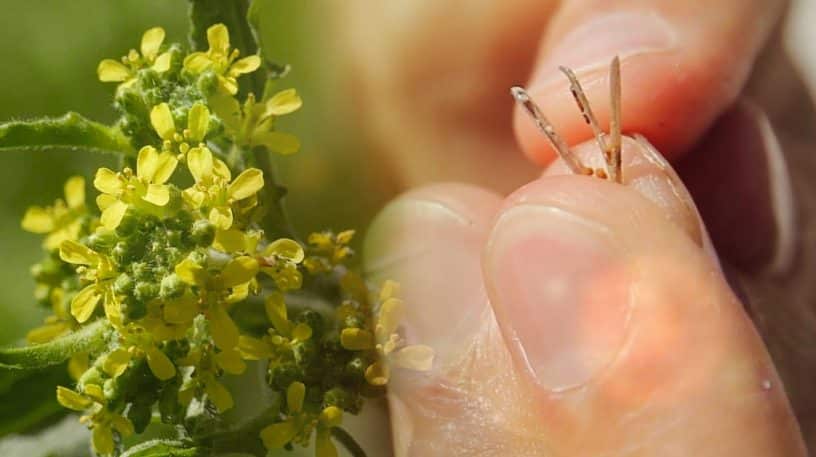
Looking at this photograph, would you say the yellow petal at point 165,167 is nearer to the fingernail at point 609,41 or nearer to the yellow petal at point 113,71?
the yellow petal at point 113,71

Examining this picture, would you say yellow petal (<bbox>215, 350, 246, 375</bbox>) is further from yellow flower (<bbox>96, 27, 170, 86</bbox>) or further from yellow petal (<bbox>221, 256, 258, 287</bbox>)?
yellow flower (<bbox>96, 27, 170, 86</bbox>)

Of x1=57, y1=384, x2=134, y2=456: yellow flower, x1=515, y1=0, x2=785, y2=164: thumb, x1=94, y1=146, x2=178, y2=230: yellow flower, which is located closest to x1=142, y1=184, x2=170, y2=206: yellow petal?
x1=94, y1=146, x2=178, y2=230: yellow flower

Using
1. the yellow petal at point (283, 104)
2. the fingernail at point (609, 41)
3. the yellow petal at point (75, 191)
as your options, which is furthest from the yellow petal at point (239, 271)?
the fingernail at point (609, 41)

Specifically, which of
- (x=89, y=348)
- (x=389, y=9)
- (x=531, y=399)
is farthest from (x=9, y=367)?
(x=389, y=9)

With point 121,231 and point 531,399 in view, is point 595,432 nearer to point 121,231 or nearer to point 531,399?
point 531,399

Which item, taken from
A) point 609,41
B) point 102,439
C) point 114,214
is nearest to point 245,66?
point 114,214

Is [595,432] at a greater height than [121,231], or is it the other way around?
[121,231]
